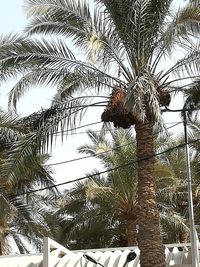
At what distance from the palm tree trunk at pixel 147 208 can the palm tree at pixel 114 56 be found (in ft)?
0.08

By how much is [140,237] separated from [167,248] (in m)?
7.00

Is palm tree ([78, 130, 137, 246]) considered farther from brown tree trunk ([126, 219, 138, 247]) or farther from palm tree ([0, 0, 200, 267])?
palm tree ([0, 0, 200, 267])

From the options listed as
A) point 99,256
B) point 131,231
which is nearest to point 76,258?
point 99,256

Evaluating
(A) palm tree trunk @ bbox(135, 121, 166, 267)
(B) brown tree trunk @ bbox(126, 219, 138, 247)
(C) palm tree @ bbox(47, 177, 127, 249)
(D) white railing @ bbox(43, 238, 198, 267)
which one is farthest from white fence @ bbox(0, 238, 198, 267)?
(C) palm tree @ bbox(47, 177, 127, 249)

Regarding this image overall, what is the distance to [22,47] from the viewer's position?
15438 mm

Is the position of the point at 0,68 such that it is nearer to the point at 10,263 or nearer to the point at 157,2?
the point at 157,2

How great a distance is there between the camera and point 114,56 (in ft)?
50.5

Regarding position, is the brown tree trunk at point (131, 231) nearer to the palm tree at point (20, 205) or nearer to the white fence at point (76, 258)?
the palm tree at point (20, 205)

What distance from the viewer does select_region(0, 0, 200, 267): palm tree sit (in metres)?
14.9

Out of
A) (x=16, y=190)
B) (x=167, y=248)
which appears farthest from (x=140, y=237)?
(x=16, y=190)

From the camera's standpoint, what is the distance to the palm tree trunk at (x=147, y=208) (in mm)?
14211

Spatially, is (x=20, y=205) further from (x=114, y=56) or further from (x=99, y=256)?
(x=114, y=56)

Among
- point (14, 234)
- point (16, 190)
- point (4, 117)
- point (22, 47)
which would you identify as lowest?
point (14, 234)

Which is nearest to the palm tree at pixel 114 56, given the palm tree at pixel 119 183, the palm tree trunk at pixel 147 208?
the palm tree trunk at pixel 147 208
